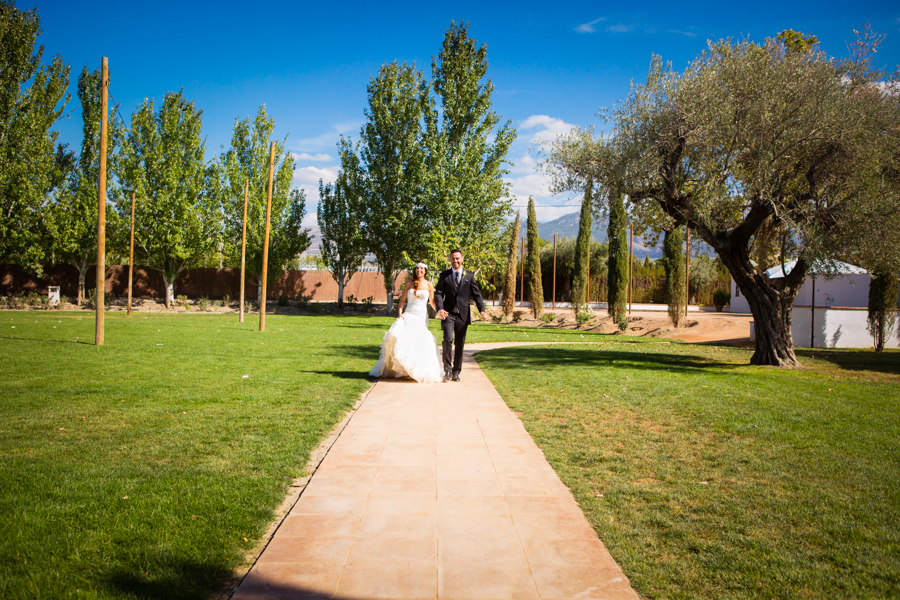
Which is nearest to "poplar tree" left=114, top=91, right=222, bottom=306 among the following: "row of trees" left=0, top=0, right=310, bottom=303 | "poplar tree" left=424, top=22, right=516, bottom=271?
"row of trees" left=0, top=0, right=310, bottom=303

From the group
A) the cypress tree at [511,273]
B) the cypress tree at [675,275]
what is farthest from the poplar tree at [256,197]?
the cypress tree at [675,275]

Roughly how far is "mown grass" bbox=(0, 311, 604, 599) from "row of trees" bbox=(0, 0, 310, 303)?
80.6 feet

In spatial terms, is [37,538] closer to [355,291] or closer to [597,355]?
[597,355]

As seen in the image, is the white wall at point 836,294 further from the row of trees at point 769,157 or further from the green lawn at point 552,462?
the green lawn at point 552,462

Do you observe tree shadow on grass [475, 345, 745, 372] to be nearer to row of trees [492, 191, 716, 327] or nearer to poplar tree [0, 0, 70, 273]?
row of trees [492, 191, 716, 327]

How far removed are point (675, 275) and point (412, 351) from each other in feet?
64.7

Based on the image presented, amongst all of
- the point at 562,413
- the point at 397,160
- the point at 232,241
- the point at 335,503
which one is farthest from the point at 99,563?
the point at 232,241

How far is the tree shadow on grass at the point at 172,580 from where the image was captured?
103 inches

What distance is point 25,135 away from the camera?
95.2ft

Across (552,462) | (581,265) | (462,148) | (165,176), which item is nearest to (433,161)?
(462,148)

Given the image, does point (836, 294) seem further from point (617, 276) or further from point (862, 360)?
point (862, 360)

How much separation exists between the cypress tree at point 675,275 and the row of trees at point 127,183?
2259 cm

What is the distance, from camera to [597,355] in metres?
13.9

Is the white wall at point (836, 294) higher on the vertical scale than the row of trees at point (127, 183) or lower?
lower
